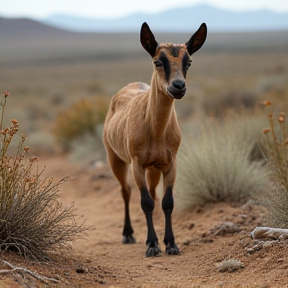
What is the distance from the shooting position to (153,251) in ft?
26.9

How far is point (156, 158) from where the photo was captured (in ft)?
26.7

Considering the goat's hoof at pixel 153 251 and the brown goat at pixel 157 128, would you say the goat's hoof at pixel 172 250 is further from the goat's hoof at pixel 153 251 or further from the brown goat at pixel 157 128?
the goat's hoof at pixel 153 251

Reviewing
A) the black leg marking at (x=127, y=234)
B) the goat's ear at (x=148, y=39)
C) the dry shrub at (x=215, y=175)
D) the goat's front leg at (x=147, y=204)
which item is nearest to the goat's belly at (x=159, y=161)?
the goat's front leg at (x=147, y=204)

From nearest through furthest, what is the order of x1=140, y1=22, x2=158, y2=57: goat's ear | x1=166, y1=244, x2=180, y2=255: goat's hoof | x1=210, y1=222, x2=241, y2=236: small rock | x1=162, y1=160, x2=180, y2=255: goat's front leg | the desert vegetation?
the desert vegetation, x1=140, y1=22, x2=158, y2=57: goat's ear, x1=166, y1=244, x2=180, y2=255: goat's hoof, x1=162, y1=160, x2=180, y2=255: goat's front leg, x1=210, y1=222, x2=241, y2=236: small rock

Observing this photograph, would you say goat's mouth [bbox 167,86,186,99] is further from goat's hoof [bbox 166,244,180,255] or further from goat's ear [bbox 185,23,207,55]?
goat's hoof [bbox 166,244,180,255]

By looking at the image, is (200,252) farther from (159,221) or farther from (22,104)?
(22,104)

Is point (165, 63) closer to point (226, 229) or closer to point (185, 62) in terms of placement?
A: point (185, 62)

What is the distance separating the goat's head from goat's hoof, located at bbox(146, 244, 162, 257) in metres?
2.10

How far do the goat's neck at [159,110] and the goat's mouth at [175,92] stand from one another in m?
0.59

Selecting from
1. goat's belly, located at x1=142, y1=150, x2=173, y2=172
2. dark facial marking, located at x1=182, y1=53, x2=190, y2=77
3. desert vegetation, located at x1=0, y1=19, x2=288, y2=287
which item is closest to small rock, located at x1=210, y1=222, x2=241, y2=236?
desert vegetation, located at x1=0, y1=19, x2=288, y2=287

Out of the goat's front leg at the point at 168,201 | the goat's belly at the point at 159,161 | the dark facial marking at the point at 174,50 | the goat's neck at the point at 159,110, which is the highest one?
the dark facial marking at the point at 174,50

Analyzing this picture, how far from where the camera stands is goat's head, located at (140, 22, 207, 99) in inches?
285

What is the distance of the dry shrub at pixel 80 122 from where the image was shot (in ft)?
61.7

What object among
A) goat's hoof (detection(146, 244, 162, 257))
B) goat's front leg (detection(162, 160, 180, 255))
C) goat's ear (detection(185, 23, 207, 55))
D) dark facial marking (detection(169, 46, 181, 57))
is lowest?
goat's hoof (detection(146, 244, 162, 257))
